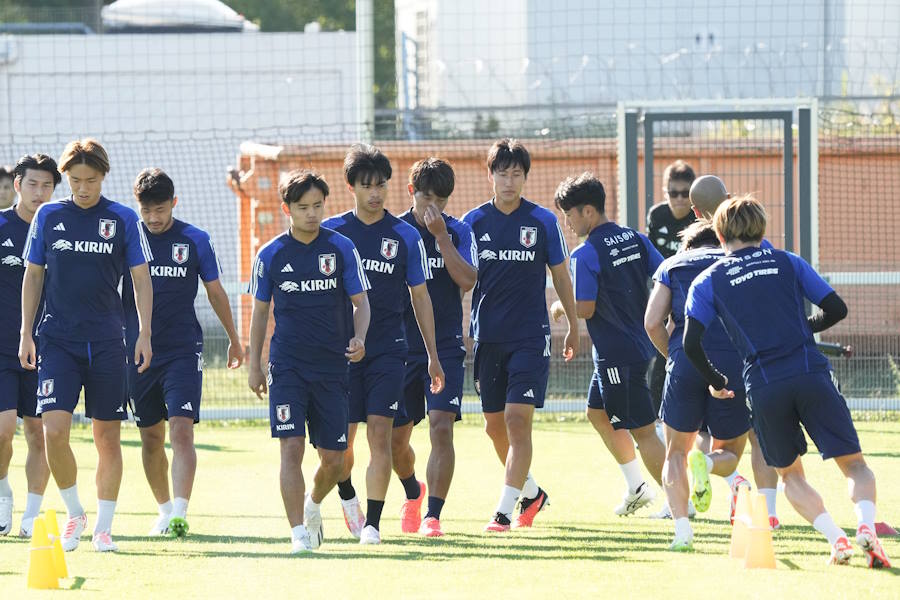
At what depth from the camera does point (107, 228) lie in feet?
24.8

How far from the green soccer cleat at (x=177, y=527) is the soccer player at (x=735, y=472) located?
10.1 feet

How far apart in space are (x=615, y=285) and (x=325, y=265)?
83.6 inches

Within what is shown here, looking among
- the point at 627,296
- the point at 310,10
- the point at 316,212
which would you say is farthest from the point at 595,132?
the point at 310,10

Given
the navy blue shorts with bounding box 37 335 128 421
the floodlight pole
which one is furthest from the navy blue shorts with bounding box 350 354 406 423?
the floodlight pole

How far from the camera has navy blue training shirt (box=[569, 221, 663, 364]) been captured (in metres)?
8.54

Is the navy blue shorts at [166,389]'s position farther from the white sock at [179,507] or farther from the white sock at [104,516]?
the white sock at [104,516]

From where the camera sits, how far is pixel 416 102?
69.8 ft

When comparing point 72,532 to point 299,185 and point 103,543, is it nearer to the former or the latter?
point 103,543

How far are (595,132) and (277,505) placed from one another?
31.4ft

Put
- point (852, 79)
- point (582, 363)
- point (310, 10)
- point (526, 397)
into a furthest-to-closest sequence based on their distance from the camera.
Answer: point (310, 10), point (852, 79), point (582, 363), point (526, 397)

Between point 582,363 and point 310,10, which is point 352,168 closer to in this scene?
point 582,363

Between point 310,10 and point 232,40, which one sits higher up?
point 310,10

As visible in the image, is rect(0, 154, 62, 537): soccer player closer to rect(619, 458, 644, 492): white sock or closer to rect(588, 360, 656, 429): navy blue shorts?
rect(588, 360, 656, 429): navy blue shorts

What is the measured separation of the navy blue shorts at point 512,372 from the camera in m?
8.27
